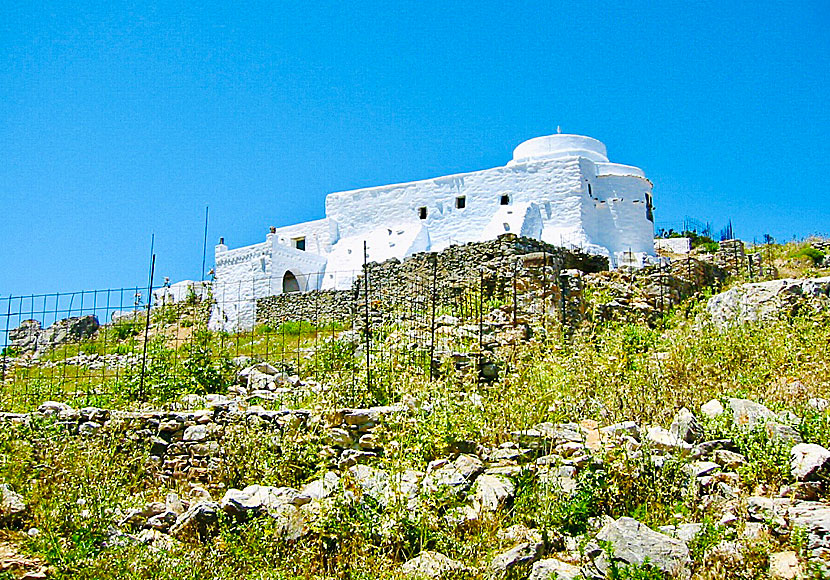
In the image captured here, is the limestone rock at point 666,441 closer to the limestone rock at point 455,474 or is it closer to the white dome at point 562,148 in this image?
the limestone rock at point 455,474

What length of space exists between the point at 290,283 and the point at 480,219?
25.2 ft

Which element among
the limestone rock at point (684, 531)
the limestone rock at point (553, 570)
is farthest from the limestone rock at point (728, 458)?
the limestone rock at point (553, 570)

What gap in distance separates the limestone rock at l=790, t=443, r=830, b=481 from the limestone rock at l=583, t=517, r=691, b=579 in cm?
136

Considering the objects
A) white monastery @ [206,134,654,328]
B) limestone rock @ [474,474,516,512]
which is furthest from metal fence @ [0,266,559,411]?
white monastery @ [206,134,654,328]

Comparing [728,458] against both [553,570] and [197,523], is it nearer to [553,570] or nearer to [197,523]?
[553,570]

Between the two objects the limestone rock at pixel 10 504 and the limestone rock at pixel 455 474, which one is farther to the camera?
the limestone rock at pixel 10 504

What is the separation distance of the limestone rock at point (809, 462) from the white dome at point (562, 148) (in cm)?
2202

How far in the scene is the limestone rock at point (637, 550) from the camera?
4.97 m

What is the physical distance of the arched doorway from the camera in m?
27.8

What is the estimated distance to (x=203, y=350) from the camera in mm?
10336

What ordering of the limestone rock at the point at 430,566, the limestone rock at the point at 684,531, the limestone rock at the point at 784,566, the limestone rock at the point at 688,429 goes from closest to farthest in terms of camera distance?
the limestone rock at the point at 784,566
the limestone rock at the point at 430,566
the limestone rock at the point at 684,531
the limestone rock at the point at 688,429

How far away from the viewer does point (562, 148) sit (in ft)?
89.6

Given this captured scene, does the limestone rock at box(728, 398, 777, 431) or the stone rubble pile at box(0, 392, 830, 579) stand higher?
the limestone rock at box(728, 398, 777, 431)

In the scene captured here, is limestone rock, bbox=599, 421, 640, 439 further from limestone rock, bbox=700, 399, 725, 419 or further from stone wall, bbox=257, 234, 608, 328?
stone wall, bbox=257, 234, 608, 328
